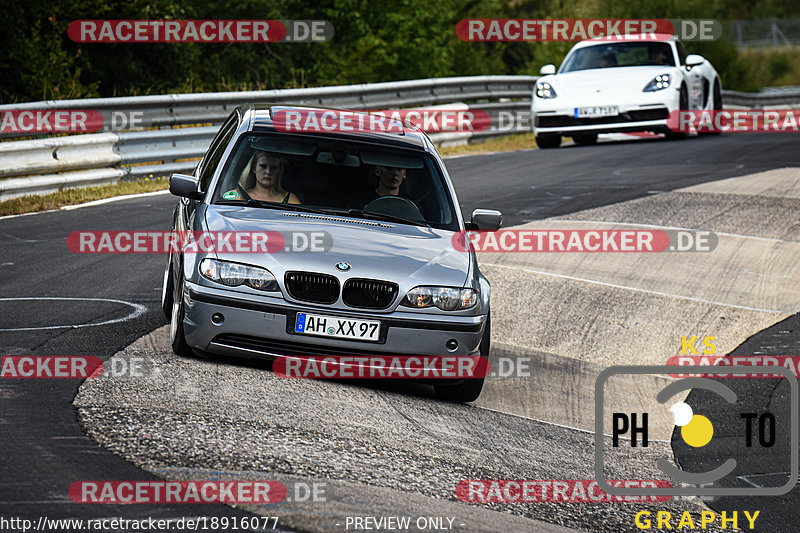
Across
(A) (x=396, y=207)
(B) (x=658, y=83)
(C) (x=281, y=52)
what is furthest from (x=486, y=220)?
(C) (x=281, y=52)

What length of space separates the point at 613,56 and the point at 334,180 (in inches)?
495

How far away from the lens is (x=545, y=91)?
18.4 metres

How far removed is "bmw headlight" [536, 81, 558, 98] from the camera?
18.3 meters

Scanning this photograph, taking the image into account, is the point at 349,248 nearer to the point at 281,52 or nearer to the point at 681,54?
the point at 681,54

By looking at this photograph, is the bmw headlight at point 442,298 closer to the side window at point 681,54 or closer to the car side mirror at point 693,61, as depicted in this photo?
the car side mirror at point 693,61

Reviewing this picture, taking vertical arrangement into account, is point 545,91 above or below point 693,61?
below

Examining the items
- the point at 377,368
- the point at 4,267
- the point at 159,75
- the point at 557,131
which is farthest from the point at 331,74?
the point at 377,368

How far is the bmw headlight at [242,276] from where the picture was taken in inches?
252

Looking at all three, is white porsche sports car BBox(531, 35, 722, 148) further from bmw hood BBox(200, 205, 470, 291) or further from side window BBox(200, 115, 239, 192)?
bmw hood BBox(200, 205, 470, 291)

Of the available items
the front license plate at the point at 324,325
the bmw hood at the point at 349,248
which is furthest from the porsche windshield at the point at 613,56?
the front license plate at the point at 324,325

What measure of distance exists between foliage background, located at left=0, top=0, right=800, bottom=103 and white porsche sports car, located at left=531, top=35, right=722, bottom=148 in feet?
16.1

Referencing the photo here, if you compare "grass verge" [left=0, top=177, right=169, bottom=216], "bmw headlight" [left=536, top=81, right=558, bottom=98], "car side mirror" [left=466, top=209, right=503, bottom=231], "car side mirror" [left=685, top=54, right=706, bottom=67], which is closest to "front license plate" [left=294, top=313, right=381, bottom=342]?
"car side mirror" [left=466, top=209, right=503, bottom=231]

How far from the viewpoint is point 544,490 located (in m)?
5.66

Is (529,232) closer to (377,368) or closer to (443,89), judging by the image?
(377,368)
